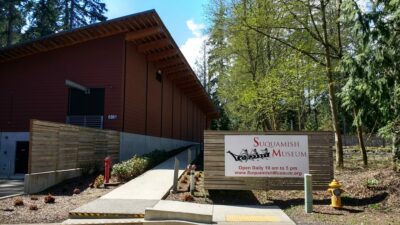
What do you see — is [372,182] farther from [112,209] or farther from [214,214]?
[112,209]

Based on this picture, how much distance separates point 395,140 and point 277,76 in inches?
468

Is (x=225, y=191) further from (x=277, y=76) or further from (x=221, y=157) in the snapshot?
(x=277, y=76)

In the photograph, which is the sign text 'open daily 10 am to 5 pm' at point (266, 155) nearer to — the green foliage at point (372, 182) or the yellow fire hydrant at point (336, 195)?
the yellow fire hydrant at point (336, 195)

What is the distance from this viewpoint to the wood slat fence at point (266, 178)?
13523 mm

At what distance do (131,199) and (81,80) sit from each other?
1268 centimetres

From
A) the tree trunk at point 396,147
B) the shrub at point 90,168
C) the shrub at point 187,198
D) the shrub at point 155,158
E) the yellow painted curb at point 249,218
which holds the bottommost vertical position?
the yellow painted curb at point 249,218

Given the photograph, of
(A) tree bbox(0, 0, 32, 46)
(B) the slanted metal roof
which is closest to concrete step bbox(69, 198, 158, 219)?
(B) the slanted metal roof

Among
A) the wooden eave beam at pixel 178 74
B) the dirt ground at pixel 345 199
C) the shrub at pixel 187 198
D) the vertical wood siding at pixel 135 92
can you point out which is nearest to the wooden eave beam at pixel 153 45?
the vertical wood siding at pixel 135 92

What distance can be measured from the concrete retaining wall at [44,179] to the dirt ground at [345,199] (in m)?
4.36

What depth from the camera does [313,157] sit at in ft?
44.8

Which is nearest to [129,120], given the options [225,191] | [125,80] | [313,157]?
[125,80]

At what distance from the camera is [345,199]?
13141 mm

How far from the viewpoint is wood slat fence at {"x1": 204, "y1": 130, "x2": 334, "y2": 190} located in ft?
44.4

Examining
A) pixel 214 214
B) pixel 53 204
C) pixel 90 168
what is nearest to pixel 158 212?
pixel 214 214
